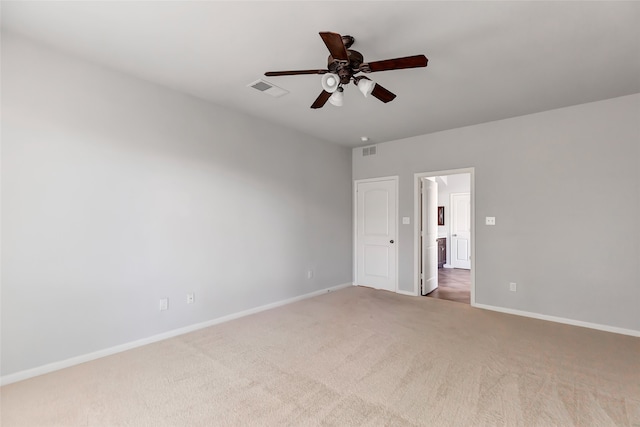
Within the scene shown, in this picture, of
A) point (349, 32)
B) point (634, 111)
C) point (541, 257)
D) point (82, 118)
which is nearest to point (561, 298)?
point (541, 257)

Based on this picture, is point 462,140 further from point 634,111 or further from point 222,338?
point 222,338

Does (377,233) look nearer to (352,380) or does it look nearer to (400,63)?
(352,380)

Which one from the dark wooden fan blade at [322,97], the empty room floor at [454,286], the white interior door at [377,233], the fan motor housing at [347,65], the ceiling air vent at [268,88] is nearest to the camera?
the fan motor housing at [347,65]

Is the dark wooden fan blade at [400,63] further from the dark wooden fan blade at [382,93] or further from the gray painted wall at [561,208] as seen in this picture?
the gray painted wall at [561,208]

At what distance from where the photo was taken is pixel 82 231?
107 inches

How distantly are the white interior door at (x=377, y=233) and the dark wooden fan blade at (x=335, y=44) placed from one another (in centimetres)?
348

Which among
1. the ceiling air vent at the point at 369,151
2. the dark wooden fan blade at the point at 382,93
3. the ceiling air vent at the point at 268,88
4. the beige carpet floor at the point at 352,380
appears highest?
the ceiling air vent at the point at 268,88

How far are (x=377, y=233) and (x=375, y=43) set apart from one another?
364 centimetres

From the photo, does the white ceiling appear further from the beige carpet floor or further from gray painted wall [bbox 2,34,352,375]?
the beige carpet floor

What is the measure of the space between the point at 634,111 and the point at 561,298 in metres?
2.29

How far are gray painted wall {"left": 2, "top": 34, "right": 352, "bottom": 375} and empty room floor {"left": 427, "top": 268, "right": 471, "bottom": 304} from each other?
2.75 meters

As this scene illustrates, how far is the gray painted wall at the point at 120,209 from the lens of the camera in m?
2.43

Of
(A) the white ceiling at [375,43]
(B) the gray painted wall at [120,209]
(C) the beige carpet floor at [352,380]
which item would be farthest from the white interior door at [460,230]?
(B) the gray painted wall at [120,209]

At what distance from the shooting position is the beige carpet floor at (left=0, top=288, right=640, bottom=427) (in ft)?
6.49
